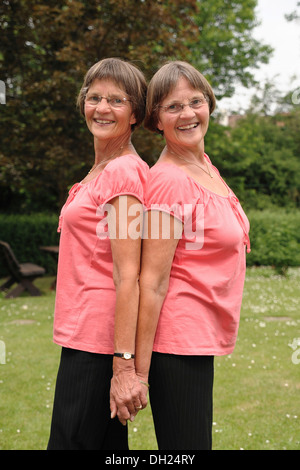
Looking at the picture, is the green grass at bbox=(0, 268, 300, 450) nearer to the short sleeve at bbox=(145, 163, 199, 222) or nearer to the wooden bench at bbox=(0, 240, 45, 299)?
the wooden bench at bbox=(0, 240, 45, 299)

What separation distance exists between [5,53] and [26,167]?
2.52m

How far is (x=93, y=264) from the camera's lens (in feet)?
6.41

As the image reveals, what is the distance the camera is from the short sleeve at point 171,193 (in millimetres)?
1833

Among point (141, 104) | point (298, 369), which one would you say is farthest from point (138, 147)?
point (141, 104)

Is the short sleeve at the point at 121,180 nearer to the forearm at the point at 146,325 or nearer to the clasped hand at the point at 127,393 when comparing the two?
the forearm at the point at 146,325

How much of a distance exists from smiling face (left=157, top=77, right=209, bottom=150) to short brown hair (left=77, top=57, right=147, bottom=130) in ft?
0.39

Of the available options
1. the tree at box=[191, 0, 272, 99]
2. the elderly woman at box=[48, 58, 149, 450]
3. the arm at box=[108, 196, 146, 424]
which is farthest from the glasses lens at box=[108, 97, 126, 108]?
the tree at box=[191, 0, 272, 99]

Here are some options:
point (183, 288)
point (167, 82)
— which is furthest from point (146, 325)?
point (167, 82)

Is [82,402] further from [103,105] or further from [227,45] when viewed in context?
[227,45]

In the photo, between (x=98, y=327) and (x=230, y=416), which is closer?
(x=98, y=327)

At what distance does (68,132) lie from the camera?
11352 mm

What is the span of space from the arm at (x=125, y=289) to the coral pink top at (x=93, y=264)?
7 centimetres

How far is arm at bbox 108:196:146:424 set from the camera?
1824 millimetres
